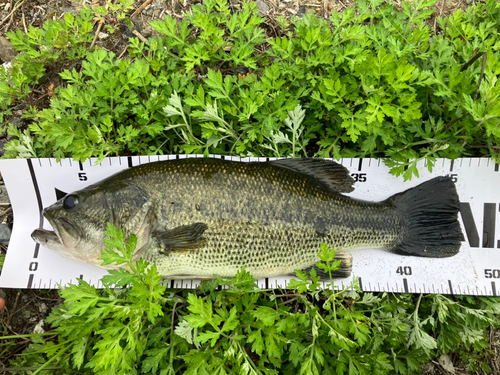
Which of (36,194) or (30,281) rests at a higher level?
(36,194)

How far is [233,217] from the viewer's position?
2928 millimetres

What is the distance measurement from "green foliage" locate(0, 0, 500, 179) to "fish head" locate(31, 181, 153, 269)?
56 centimetres

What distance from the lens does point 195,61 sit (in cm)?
323

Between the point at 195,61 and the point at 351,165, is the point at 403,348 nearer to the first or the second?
the point at 351,165

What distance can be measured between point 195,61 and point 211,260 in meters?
1.97

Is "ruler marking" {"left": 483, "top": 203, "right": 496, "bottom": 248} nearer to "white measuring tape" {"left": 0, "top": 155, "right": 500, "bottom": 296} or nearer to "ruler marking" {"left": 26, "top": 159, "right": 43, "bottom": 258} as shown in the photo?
"white measuring tape" {"left": 0, "top": 155, "right": 500, "bottom": 296}

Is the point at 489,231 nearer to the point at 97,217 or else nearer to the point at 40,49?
the point at 97,217

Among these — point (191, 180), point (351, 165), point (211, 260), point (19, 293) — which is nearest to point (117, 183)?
point (191, 180)

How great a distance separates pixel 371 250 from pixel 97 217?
280 centimetres

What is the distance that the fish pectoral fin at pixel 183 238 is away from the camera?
9.34 ft

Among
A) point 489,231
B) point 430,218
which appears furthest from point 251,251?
point 489,231

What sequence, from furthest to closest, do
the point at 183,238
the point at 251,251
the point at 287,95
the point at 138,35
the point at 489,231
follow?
the point at 138,35 < the point at 489,231 < the point at 287,95 < the point at 251,251 < the point at 183,238

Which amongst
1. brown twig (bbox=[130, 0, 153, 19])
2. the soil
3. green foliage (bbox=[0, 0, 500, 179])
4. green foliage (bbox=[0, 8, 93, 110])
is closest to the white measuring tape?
green foliage (bbox=[0, 0, 500, 179])

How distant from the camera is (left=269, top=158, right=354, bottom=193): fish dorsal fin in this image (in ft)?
10.7
